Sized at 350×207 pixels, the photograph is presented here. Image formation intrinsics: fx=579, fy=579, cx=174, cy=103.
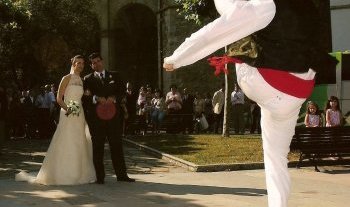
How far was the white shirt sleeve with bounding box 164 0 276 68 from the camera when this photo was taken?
3818 millimetres

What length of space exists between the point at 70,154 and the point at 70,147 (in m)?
0.12

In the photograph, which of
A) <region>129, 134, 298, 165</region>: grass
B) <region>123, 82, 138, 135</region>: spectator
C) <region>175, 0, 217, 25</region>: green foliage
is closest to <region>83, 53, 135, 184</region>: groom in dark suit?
<region>129, 134, 298, 165</region>: grass

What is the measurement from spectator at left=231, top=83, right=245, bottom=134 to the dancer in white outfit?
56.5 ft

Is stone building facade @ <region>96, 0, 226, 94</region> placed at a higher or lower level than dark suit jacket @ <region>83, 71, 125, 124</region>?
higher

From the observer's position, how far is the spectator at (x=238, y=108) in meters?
21.5

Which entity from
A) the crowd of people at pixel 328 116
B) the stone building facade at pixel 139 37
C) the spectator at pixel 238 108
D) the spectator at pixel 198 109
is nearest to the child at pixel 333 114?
the crowd of people at pixel 328 116

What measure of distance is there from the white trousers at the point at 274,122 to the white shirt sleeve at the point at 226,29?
15.2 inches

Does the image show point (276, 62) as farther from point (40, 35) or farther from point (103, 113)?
point (40, 35)

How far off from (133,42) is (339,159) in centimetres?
3056

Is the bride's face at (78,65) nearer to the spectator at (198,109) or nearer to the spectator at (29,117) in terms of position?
the spectator at (29,117)

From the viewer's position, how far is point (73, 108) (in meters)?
9.58

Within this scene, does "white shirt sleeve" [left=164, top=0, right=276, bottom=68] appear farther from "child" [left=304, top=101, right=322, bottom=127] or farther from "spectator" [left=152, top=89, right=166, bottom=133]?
"spectator" [left=152, top=89, right=166, bottom=133]

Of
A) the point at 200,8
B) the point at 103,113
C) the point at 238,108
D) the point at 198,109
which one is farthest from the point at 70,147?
the point at 198,109

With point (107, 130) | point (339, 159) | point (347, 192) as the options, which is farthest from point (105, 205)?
point (339, 159)
